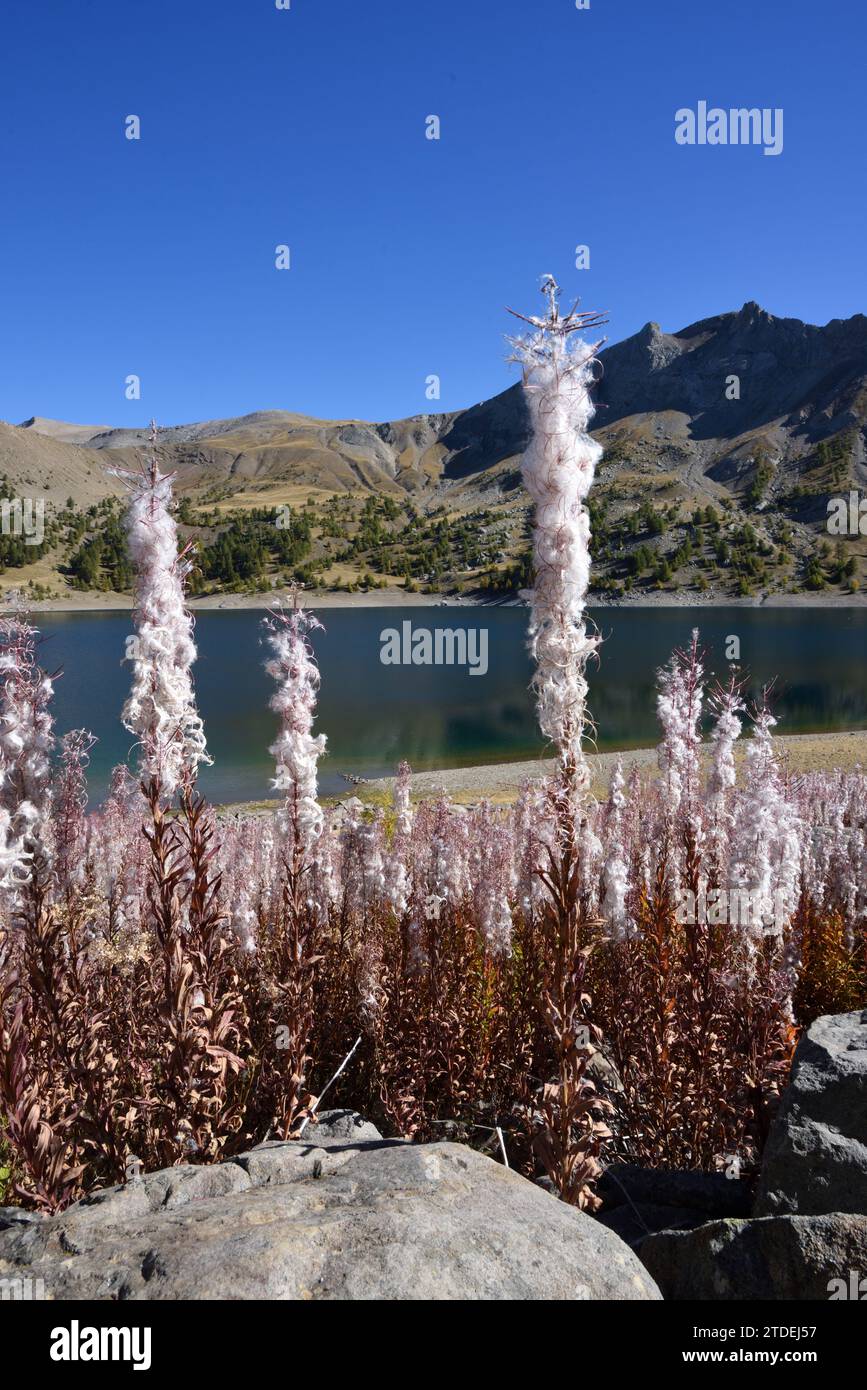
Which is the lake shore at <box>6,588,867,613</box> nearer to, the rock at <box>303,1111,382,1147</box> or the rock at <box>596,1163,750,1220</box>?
the rock at <box>303,1111,382,1147</box>

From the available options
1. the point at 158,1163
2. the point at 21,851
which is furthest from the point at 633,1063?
the point at 21,851

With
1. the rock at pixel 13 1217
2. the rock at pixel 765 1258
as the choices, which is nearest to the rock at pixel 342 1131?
the rock at pixel 13 1217

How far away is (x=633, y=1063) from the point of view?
570cm

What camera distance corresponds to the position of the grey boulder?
8.16 feet

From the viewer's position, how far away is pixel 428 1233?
273 centimetres

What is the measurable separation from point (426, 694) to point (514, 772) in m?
26.6

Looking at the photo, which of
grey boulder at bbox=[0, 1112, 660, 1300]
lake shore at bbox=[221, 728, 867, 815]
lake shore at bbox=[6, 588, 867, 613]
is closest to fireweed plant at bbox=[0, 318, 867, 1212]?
grey boulder at bbox=[0, 1112, 660, 1300]

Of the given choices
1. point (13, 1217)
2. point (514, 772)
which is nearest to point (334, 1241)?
point (13, 1217)

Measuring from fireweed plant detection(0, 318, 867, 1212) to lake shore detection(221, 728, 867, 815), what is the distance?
56.8 feet

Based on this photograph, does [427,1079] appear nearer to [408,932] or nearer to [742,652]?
[408,932]

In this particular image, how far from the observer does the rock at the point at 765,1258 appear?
3066 mm

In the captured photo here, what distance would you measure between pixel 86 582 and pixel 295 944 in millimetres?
169441

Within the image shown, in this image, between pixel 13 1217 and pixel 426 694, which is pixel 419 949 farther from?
pixel 426 694

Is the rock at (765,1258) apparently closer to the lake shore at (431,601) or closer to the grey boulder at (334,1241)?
the grey boulder at (334,1241)
